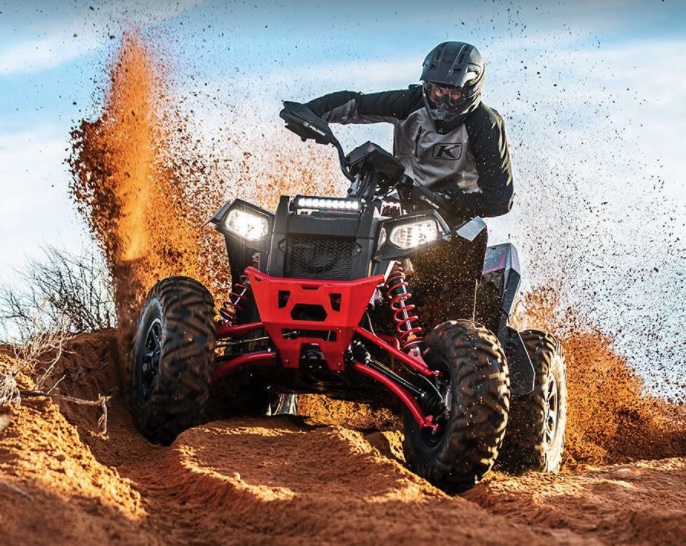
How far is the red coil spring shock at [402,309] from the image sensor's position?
6547 millimetres

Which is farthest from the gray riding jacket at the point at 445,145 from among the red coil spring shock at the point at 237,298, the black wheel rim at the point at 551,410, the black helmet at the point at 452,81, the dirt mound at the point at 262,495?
the dirt mound at the point at 262,495

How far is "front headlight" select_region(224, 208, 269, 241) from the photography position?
6758 mm

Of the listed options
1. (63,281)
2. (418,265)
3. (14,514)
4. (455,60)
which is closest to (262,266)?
(418,265)

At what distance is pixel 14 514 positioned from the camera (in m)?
4.11

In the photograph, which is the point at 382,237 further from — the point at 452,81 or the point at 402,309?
the point at 452,81

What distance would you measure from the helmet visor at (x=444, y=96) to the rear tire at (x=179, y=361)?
2.46m

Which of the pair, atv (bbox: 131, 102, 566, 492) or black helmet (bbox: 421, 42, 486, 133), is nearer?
atv (bbox: 131, 102, 566, 492)

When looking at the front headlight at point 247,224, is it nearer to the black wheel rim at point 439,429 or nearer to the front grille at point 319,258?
the front grille at point 319,258

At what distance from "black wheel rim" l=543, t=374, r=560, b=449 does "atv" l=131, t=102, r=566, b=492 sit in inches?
6.0

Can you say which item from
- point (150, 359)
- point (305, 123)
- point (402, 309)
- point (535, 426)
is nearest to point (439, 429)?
point (402, 309)

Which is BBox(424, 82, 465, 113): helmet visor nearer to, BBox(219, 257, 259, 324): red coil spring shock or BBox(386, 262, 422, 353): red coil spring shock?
BBox(386, 262, 422, 353): red coil spring shock

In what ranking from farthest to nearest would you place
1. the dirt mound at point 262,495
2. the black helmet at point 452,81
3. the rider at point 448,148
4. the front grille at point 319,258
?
the black helmet at point 452,81 < the rider at point 448,148 < the front grille at point 319,258 < the dirt mound at point 262,495

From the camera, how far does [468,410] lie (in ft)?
19.2

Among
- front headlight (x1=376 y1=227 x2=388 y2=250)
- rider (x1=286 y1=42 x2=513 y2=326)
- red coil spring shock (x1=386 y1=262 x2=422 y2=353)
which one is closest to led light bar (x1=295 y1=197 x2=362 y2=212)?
front headlight (x1=376 y1=227 x2=388 y2=250)
